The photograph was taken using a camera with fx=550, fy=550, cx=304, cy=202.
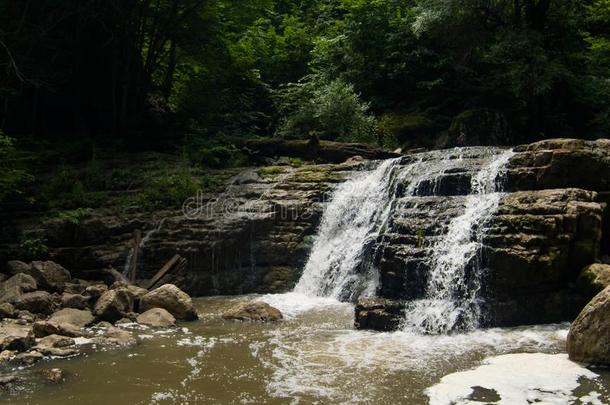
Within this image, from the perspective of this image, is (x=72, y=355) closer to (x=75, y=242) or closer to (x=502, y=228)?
(x=75, y=242)

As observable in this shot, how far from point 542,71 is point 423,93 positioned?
19.2ft

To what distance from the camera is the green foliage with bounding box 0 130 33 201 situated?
→ 46.0 ft

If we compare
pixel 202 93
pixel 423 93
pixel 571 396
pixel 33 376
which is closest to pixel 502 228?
pixel 571 396

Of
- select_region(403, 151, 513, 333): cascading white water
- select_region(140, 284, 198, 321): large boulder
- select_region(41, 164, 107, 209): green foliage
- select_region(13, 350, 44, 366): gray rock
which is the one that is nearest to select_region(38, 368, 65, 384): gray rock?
select_region(13, 350, 44, 366): gray rock

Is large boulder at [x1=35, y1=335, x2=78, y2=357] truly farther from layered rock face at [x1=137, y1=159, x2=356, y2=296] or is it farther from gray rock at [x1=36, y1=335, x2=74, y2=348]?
layered rock face at [x1=137, y1=159, x2=356, y2=296]

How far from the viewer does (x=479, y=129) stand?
64.7ft

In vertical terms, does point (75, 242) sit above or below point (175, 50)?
→ below

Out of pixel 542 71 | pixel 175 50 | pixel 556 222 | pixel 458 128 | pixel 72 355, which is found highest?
pixel 175 50

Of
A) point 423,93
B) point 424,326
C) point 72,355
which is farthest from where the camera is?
point 423,93

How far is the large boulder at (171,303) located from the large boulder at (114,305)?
0.98 ft

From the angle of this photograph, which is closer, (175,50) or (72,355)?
(72,355)

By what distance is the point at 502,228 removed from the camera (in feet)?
34.4

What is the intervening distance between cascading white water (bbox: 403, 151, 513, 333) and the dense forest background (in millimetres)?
8468

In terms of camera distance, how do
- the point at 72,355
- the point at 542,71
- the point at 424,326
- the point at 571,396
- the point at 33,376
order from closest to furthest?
the point at 571,396
the point at 33,376
the point at 72,355
the point at 424,326
the point at 542,71
